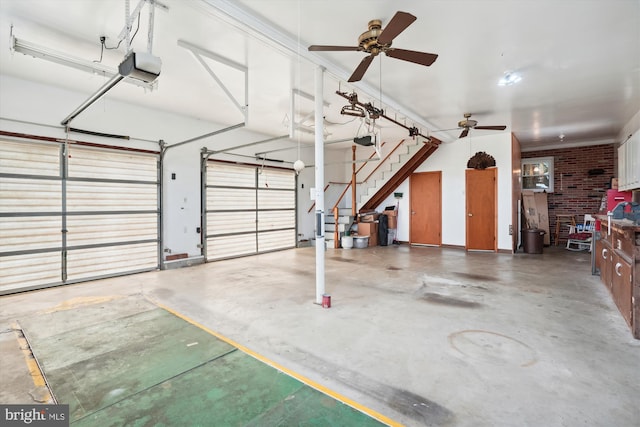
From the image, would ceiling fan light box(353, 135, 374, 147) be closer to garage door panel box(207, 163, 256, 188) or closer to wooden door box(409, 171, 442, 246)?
garage door panel box(207, 163, 256, 188)

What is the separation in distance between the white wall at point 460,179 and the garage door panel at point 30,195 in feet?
29.5

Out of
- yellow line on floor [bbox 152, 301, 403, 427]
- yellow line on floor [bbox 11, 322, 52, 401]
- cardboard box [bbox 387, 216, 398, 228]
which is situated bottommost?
yellow line on floor [bbox 11, 322, 52, 401]

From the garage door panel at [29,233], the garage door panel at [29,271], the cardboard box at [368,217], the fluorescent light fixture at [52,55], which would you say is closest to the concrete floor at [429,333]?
the garage door panel at [29,271]

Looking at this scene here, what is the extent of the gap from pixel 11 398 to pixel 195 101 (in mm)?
5196

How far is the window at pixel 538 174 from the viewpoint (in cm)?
988

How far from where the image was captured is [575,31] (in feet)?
11.6

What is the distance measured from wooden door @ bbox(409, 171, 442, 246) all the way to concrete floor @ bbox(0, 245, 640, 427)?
331cm

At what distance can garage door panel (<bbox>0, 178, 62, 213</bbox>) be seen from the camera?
4.80m

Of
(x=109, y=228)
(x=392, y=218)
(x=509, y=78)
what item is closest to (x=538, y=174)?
(x=392, y=218)

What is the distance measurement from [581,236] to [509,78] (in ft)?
22.6

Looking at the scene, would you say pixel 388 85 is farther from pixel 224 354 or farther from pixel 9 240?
pixel 9 240

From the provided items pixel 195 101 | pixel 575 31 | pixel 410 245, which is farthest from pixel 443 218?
pixel 195 101

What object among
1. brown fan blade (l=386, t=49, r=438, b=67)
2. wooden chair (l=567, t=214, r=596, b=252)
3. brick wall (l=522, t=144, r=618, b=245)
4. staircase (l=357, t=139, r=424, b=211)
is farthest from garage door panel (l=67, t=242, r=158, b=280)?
brick wall (l=522, t=144, r=618, b=245)

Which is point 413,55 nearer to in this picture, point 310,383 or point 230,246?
point 310,383
